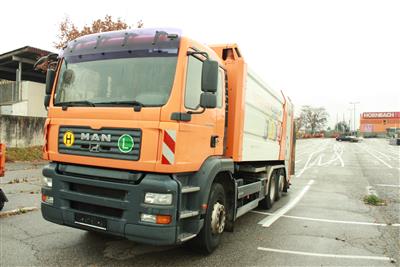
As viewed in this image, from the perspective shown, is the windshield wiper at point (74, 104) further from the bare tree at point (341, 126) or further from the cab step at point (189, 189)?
the bare tree at point (341, 126)

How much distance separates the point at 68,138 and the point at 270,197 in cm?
558

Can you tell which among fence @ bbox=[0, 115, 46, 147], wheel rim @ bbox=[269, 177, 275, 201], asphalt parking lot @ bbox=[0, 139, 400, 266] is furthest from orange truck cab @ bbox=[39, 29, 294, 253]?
fence @ bbox=[0, 115, 46, 147]

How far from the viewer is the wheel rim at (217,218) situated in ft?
17.4

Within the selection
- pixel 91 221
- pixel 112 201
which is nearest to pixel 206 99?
pixel 112 201

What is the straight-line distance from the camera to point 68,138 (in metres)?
4.86

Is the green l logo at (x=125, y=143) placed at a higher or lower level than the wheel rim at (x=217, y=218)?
higher

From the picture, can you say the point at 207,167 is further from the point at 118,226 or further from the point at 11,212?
the point at 11,212

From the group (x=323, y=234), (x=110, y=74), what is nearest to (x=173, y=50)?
(x=110, y=74)

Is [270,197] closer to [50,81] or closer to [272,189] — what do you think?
[272,189]

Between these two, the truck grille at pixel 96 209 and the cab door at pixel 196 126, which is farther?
the cab door at pixel 196 126

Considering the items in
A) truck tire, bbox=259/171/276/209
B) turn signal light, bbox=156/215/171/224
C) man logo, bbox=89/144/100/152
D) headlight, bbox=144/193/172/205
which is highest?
man logo, bbox=89/144/100/152

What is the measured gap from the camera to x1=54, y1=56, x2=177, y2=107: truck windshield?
179 inches

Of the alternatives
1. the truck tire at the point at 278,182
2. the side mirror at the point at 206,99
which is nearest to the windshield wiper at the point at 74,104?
the side mirror at the point at 206,99

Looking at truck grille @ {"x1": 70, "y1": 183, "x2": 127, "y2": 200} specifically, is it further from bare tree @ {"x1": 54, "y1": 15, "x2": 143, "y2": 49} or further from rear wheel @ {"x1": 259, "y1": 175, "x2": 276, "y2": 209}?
bare tree @ {"x1": 54, "y1": 15, "x2": 143, "y2": 49}
